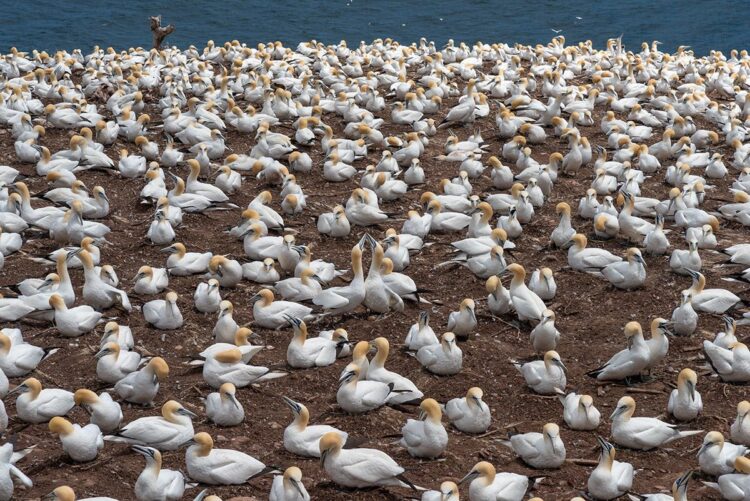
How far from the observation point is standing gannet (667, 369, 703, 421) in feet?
31.1

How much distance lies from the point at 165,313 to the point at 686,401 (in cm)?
546

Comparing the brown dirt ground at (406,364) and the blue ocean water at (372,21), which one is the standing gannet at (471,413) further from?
the blue ocean water at (372,21)

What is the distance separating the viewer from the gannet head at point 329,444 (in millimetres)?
8305

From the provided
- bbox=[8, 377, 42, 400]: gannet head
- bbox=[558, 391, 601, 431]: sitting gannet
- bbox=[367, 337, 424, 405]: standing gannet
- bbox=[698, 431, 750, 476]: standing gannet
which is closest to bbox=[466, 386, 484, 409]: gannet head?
bbox=[367, 337, 424, 405]: standing gannet

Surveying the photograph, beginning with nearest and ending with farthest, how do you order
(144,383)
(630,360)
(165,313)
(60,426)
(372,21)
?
(60,426) → (144,383) → (630,360) → (165,313) → (372,21)

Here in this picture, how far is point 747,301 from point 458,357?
12.5 feet

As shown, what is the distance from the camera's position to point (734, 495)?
824cm

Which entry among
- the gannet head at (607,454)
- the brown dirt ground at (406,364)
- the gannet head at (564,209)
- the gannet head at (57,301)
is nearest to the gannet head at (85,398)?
the brown dirt ground at (406,364)

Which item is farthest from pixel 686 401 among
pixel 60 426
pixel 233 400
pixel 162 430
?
pixel 60 426

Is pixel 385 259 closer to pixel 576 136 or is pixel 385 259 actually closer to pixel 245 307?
pixel 245 307

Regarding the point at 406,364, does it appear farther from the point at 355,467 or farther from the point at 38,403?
the point at 38,403

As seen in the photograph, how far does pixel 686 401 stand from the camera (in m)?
9.51

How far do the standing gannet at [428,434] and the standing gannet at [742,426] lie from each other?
8.40 feet

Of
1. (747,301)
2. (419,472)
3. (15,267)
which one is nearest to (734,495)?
(419,472)
